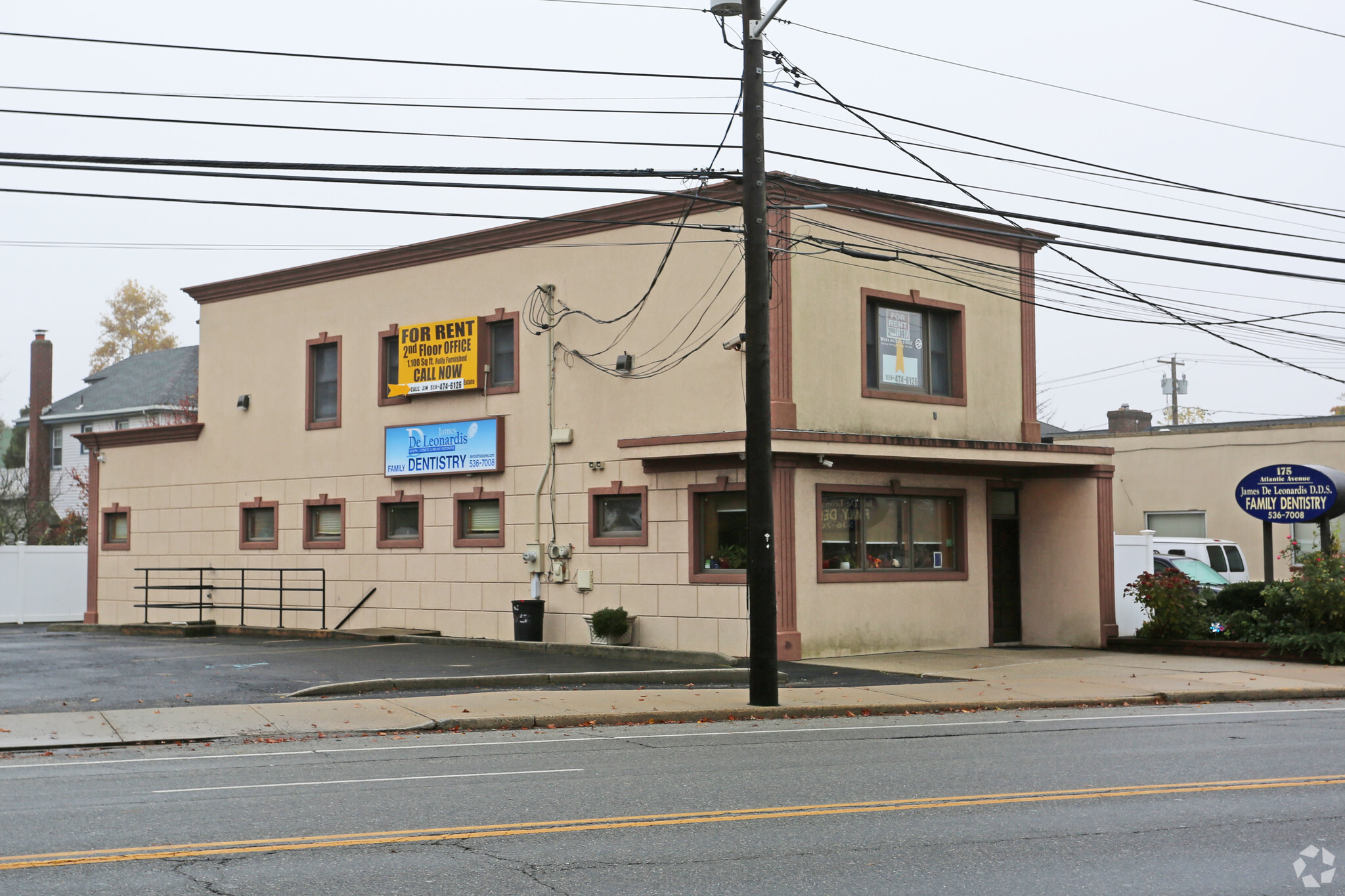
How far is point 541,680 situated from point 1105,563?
1208 centimetres

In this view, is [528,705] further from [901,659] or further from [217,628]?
[217,628]

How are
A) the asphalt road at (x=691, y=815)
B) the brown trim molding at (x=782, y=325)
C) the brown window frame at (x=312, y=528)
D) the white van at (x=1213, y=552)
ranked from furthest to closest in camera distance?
the white van at (x=1213, y=552) < the brown window frame at (x=312, y=528) < the brown trim molding at (x=782, y=325) < the asphalt road at (x=691, y=815)

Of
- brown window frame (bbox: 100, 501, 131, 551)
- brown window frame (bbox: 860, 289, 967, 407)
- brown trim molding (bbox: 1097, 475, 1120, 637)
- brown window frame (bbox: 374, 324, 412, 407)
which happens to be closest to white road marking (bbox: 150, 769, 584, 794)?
brown window frame (bbox: 860, 289, 967, 407)

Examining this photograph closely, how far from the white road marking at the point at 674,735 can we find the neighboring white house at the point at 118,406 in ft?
137

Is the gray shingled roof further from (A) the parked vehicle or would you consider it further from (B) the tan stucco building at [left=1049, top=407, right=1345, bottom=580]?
(A) the parked vehicle

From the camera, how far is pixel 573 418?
23625 mm

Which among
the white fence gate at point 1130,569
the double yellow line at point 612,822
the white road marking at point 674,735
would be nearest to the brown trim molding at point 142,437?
the white road marking at point 674,735

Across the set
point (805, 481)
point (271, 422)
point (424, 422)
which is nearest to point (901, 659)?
point (805, 481)

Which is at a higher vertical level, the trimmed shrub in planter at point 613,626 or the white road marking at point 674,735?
the trimmed shrub in planter at point 613,626

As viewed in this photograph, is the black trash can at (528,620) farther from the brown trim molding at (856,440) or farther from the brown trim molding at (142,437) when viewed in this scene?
the brown trim molding at (142,437)

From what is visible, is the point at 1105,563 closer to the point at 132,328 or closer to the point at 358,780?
the point at 358,780

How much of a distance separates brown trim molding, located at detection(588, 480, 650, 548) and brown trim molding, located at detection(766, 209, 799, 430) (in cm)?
304

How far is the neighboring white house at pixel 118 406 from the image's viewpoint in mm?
52031

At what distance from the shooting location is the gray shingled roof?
52.6 meters
